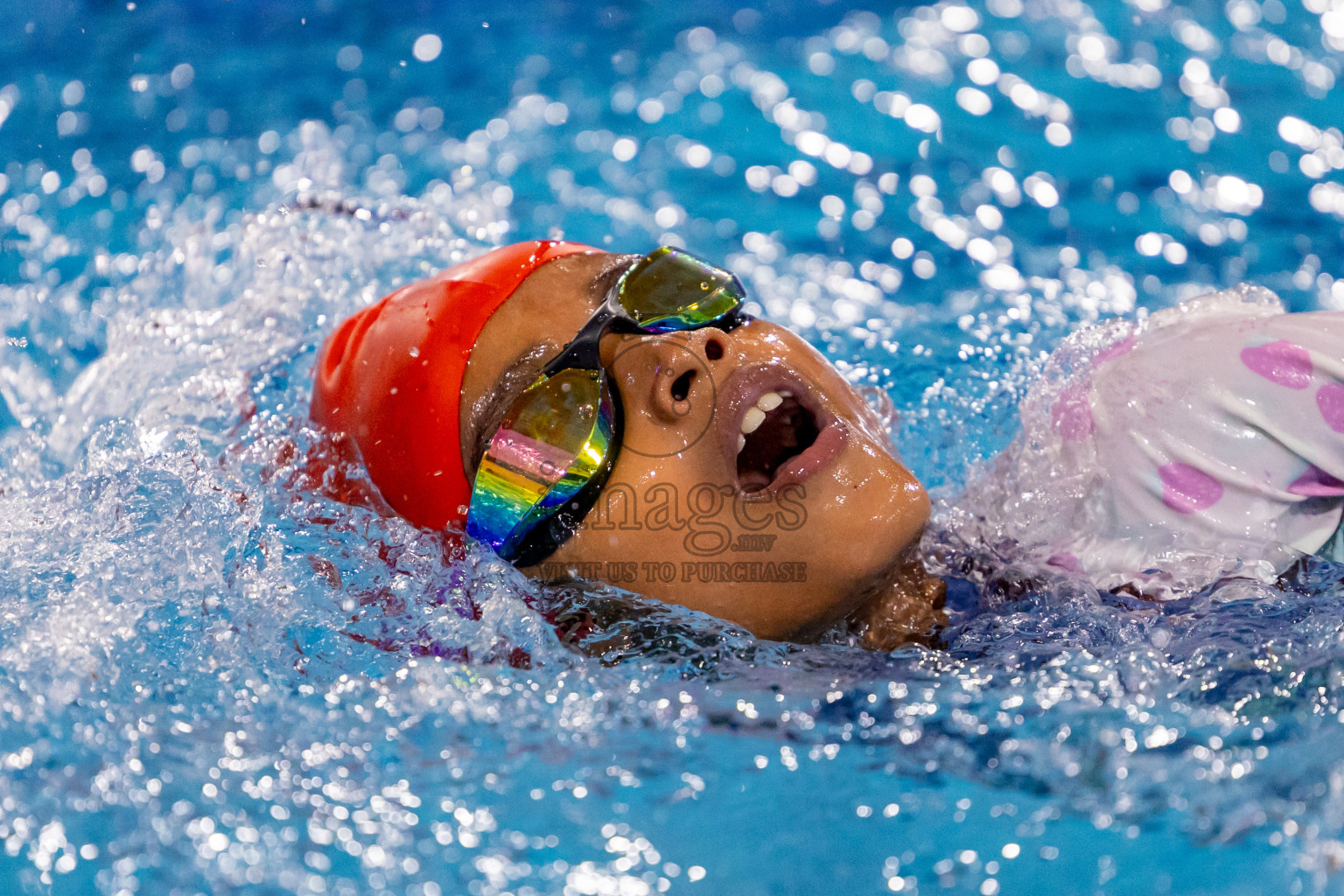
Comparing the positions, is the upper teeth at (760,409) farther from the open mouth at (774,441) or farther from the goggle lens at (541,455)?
the goggle lens at (541,455)

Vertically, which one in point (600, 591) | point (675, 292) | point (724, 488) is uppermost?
point (675, 292)

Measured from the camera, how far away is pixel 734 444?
125 centimetres

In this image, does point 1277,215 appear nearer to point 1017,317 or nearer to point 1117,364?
point 1017,317

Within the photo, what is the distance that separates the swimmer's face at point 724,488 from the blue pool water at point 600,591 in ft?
0.21

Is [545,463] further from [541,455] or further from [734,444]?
[734,444]

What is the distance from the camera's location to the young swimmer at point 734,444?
1249mm

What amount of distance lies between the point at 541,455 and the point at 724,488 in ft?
0.67

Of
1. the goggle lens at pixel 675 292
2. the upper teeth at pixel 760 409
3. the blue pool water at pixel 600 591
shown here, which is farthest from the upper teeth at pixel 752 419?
the blue pool water at pixel 600 591

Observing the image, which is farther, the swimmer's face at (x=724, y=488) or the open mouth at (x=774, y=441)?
the open mouth at (x=774, y=441)

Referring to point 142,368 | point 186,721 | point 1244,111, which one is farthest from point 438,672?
point 1244,111

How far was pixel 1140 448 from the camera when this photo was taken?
1.36 m

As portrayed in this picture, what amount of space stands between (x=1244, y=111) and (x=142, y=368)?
2810mm

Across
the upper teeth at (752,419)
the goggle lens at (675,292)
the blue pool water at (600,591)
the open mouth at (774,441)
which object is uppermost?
the goggle lens at (675,292)

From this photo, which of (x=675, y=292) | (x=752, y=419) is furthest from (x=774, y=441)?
(x=675, y=292)
